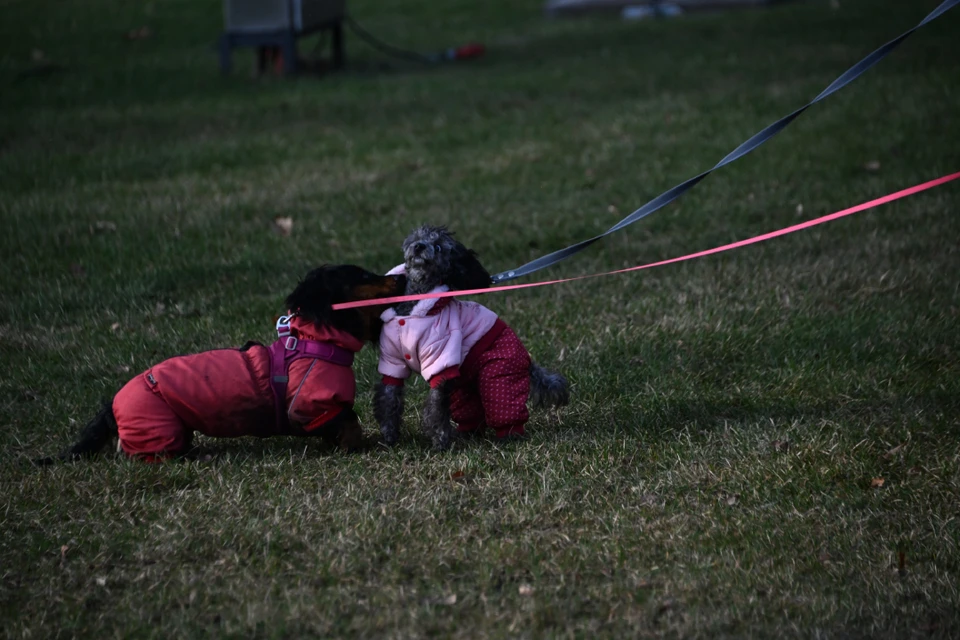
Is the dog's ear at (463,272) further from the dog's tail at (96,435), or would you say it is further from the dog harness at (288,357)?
the dog's tail at (96,435)

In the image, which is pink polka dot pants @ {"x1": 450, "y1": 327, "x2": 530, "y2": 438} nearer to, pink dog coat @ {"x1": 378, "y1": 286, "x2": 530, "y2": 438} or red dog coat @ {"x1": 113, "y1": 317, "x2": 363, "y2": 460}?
pink dog coat @ {"x1": 378, "y1": 286, "x2": 530, "y2": 438}

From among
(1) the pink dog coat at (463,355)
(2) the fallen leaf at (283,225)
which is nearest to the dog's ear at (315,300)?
(1) the pink dog coat at (463,355)

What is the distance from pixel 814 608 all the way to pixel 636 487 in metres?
1.04

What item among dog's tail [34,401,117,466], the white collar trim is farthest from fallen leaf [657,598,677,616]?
dog's tail [34,401,117,466]

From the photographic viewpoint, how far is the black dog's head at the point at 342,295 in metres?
4.55

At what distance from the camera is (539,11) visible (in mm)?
21516

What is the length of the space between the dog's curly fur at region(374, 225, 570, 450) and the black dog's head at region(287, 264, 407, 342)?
0.09 meters

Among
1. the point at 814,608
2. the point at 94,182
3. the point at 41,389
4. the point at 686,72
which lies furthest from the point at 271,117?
the point at 814,608

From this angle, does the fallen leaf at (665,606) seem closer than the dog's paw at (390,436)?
Yes

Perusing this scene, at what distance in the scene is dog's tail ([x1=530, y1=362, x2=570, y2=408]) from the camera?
193 inches

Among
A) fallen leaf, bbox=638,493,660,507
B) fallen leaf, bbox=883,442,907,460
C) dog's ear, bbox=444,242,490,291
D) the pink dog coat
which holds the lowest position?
fallen leaf, bbox=638,493,660,507

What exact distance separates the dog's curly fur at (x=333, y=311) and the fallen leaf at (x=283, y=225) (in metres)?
3.73

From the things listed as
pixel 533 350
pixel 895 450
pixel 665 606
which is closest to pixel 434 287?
pixel 533 350

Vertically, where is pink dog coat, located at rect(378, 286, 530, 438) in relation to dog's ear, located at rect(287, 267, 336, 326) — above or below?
below
